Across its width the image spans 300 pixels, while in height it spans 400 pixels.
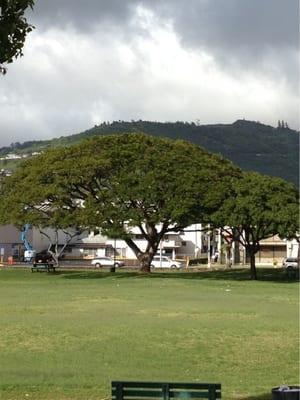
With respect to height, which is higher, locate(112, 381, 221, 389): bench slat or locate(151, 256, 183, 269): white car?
locate(151, 256, 183, 269): white car

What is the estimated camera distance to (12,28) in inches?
280

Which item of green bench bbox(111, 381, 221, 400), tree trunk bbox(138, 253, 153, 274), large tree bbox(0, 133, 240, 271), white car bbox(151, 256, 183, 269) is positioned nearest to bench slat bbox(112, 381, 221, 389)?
green bench bbox(111, 381, 221, 400)

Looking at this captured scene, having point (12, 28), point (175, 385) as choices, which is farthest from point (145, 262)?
point (12, 28)

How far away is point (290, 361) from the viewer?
44.1 ft

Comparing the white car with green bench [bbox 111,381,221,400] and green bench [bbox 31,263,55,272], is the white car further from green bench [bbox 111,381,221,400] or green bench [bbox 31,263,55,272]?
green bench [bbox 111,381,221,400]

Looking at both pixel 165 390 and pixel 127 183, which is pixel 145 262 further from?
pixel 165 390

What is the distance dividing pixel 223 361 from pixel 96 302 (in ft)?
44.6

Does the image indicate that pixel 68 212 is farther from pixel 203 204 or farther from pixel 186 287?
pixel 186 287

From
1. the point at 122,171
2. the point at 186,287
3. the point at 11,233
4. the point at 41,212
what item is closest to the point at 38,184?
the point at 41,212

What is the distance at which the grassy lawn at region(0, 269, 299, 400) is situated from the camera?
11.2 m

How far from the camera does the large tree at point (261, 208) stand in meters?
43.2

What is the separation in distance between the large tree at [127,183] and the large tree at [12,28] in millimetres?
38547

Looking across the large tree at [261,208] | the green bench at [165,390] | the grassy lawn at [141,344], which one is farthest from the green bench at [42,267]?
the green bench at [165,390]

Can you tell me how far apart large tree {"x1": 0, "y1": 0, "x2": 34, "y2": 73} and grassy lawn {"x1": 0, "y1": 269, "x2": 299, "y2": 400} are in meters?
4.98
